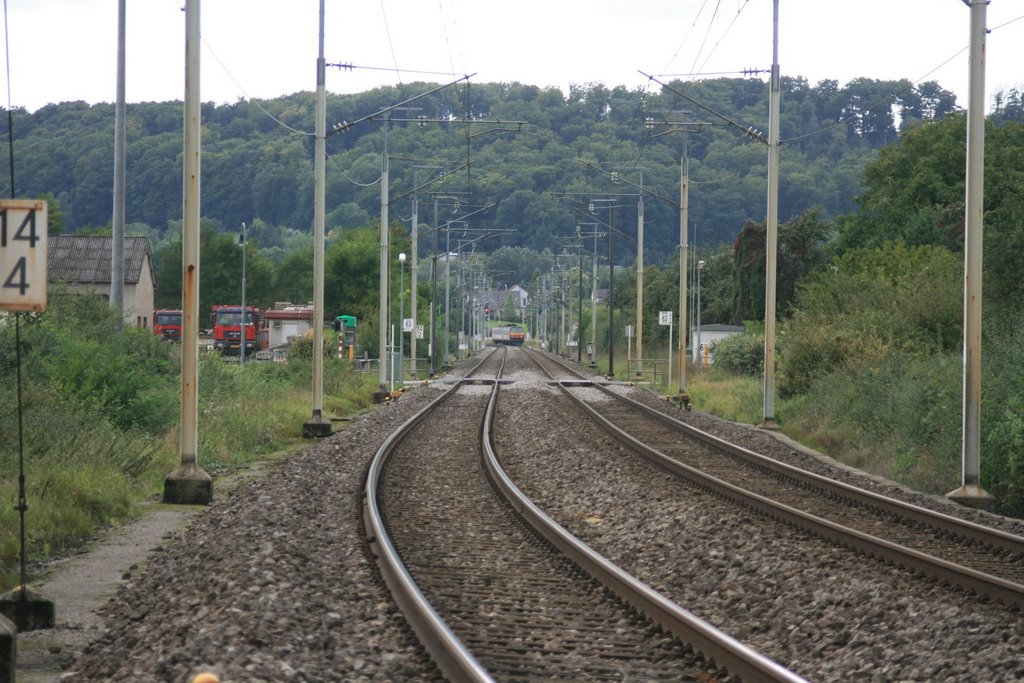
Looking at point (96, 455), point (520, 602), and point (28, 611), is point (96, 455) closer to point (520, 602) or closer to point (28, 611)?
point (28, 611)

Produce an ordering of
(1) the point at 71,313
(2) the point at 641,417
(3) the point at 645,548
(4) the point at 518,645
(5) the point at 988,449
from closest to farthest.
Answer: (4) the point at 518,645
(3) the point at 645,548
(5) the point at 988,449
(1) the point at 71,313
(2) the point at 641,417

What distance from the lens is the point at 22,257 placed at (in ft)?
28.2

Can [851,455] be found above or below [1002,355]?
→ below

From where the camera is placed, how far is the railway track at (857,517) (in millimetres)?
10719

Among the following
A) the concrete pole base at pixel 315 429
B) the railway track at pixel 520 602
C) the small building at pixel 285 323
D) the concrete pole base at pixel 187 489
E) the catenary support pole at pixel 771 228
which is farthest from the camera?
the small building at pixel 285 323

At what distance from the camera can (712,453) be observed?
22828 mm

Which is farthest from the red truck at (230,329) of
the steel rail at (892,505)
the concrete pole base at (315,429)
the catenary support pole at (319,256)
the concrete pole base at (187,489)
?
the concrete pole base at (187,489)

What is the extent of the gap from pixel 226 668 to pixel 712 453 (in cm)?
1654

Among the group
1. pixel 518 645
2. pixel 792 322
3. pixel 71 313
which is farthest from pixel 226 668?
pixel 792 322

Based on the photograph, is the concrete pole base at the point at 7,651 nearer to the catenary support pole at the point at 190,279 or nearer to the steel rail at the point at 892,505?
the catenary support pole at the point at 190,279

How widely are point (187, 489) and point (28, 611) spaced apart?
700 cm

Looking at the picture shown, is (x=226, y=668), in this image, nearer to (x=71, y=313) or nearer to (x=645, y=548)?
(x=645, y=548)

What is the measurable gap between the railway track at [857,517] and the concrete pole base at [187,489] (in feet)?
21.9

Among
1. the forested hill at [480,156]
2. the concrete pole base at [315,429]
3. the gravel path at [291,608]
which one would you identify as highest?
the forested hill at [480,156]
